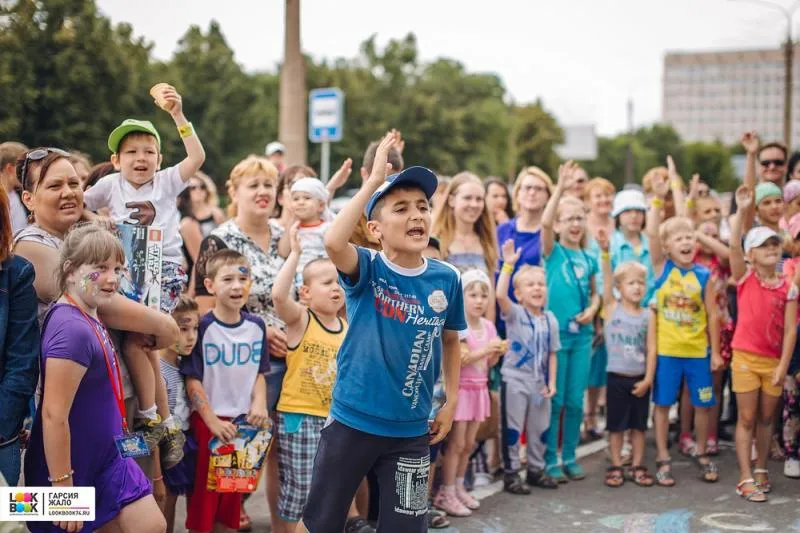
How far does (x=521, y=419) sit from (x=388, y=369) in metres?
2.70

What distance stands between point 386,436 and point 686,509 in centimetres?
295

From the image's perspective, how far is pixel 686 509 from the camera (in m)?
5.80

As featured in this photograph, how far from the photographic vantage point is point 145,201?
471 centimetres

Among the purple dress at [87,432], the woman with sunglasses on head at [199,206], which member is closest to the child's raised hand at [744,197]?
the woman with sunglasses on head at [199,206]

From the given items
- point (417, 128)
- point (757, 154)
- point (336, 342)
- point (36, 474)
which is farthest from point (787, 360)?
point (417, 128)

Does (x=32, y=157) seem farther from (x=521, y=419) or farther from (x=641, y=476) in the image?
(x=641, y=476)

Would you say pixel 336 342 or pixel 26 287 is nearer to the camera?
pixel 26 287

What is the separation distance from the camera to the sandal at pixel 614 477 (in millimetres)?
6383

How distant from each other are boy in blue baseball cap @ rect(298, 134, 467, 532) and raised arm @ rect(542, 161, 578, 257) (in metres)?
2.64

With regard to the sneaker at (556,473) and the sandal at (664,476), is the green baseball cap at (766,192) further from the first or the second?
the sneaker at (556,473)

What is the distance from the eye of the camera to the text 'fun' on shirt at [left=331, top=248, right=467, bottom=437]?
384 cm

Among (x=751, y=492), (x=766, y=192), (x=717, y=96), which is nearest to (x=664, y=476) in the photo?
(x=751, y=492)

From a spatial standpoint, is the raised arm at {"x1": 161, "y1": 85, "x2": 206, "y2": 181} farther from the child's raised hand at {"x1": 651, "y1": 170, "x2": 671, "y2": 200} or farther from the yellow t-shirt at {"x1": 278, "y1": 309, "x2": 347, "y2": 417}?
the child's raised hand at {"x1": 651, "y1": 170, "x2": 671, "y2": 200}

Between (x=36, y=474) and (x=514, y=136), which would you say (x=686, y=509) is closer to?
(x=36, y=474)
